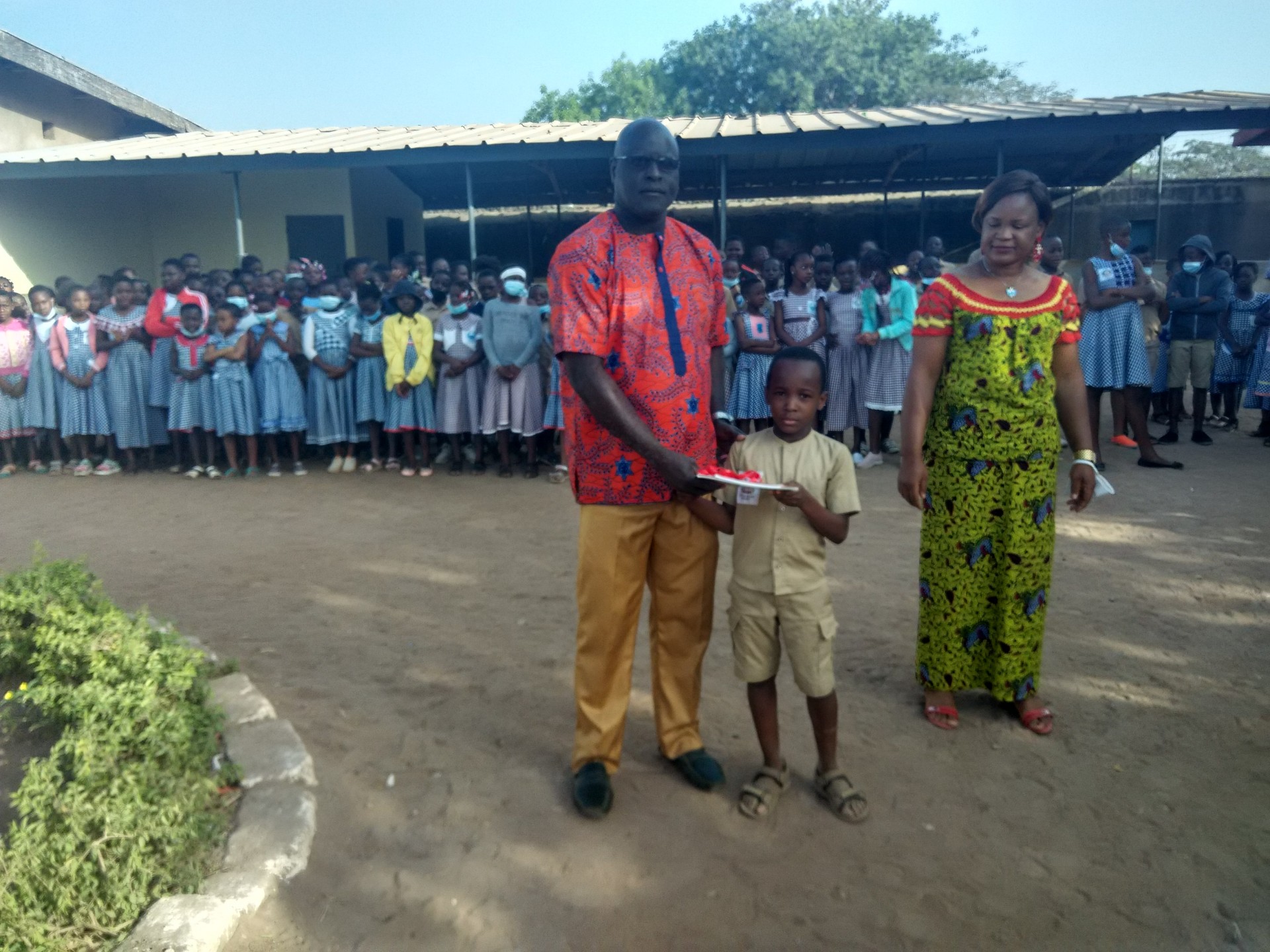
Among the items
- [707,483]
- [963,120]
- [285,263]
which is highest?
[963,120]

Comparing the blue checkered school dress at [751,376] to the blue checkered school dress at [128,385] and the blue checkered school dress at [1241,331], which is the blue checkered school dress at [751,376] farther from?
the blue checkered school dress at [128,385]

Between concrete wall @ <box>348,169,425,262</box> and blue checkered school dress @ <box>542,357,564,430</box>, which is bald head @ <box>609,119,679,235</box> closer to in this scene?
blue checkered school dress @ <box>542,357,564,430</box>

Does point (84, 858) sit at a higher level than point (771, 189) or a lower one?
lower

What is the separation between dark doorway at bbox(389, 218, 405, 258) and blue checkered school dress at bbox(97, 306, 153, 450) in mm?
6210

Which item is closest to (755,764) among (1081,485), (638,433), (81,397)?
(638,433)

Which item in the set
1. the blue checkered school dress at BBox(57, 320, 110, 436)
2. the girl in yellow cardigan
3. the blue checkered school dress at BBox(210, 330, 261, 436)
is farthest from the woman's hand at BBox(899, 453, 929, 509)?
the blue checkered school dress at BBox(57, 320, 110, 436)

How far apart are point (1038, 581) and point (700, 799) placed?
1.36 meters

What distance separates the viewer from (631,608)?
8.93 feet

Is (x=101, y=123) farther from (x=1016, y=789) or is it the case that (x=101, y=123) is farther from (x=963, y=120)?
(x=1016, y=789)

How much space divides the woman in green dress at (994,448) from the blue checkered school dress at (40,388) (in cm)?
810

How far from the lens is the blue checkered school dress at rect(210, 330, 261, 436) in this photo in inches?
319

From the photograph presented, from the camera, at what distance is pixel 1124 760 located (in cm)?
302

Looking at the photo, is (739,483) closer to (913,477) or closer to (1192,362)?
(913,477)

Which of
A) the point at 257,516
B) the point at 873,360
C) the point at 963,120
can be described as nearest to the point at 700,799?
the point at 257,516
